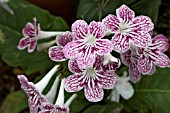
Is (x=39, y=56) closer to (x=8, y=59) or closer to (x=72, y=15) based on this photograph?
(x=8, y=59)

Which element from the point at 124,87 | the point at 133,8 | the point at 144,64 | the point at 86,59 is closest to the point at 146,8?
the point at 133,8

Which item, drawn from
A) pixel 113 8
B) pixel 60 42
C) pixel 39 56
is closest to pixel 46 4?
pixel 39 56

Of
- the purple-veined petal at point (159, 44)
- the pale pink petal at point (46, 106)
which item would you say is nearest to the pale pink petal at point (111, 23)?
the purple-veined petal at point (159, 44)

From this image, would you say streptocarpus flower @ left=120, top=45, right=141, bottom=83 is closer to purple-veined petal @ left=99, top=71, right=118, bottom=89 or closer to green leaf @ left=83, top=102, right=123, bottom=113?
purple-veined petal @ left=99, top=71, right=118, bottom=89

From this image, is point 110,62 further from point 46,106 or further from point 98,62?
point 46,106

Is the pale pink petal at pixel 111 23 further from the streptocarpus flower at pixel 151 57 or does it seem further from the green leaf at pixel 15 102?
the green leaf at pixel 15 102

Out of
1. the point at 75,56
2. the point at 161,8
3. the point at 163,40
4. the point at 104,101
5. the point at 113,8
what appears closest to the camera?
the point at 75,56
